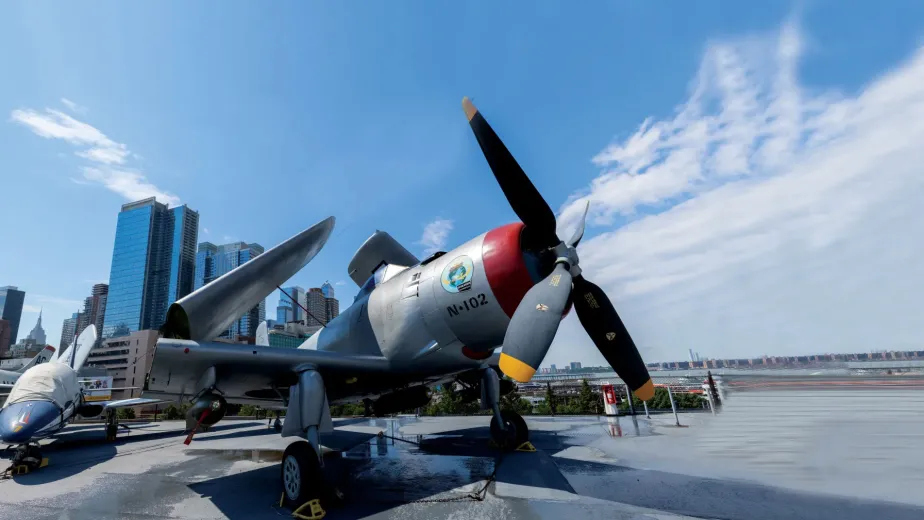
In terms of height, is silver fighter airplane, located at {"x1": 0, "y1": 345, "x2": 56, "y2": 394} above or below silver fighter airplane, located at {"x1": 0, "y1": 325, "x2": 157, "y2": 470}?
above

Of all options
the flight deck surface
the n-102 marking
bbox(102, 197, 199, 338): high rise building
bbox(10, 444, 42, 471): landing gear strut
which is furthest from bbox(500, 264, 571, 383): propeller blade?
bbox(102, 197, 199, 338): high rise building

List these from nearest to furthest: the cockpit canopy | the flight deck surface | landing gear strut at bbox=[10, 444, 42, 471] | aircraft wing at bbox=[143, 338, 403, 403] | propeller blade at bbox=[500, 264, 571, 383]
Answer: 1. the flight deck surface
2. propeller blade at bbox=[500, 264, 571, 383]
3. aircraft wing at bbox=[143, 338, 403, 403]
4. the cockpit canopy
5. landing gear strut at bbox=[10, 444, 42, 471]

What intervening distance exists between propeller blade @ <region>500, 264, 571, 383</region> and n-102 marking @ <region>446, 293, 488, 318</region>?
3.51 feet

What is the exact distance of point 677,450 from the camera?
8.36 metres

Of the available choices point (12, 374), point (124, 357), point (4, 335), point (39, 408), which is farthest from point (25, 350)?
point (39, 408)

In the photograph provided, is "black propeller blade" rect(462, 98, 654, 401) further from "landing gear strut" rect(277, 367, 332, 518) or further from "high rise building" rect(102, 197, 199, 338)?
"high rise building" rect(102, 197, 199, 338)

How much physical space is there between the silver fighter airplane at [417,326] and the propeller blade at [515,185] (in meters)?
0.02

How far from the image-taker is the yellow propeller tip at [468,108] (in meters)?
7.43

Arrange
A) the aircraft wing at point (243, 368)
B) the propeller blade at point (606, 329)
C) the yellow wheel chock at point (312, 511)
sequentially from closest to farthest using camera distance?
the yellow wheel chock at point (312, 511) < the aircraft wing at point (243, 368) < the propeller blade at point (606, 329)

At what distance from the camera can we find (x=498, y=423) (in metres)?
10.1

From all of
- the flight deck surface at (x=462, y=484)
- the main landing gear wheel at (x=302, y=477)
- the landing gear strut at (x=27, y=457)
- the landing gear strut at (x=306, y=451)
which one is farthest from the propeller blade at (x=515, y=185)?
the landing gear strut at (x=27, y=457)

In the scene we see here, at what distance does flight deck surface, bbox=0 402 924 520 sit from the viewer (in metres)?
4.99

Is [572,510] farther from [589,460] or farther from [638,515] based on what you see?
[589,460]

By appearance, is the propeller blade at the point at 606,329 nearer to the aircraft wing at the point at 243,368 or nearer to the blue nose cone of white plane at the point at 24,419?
the aircraft wing at the point at 243,368
